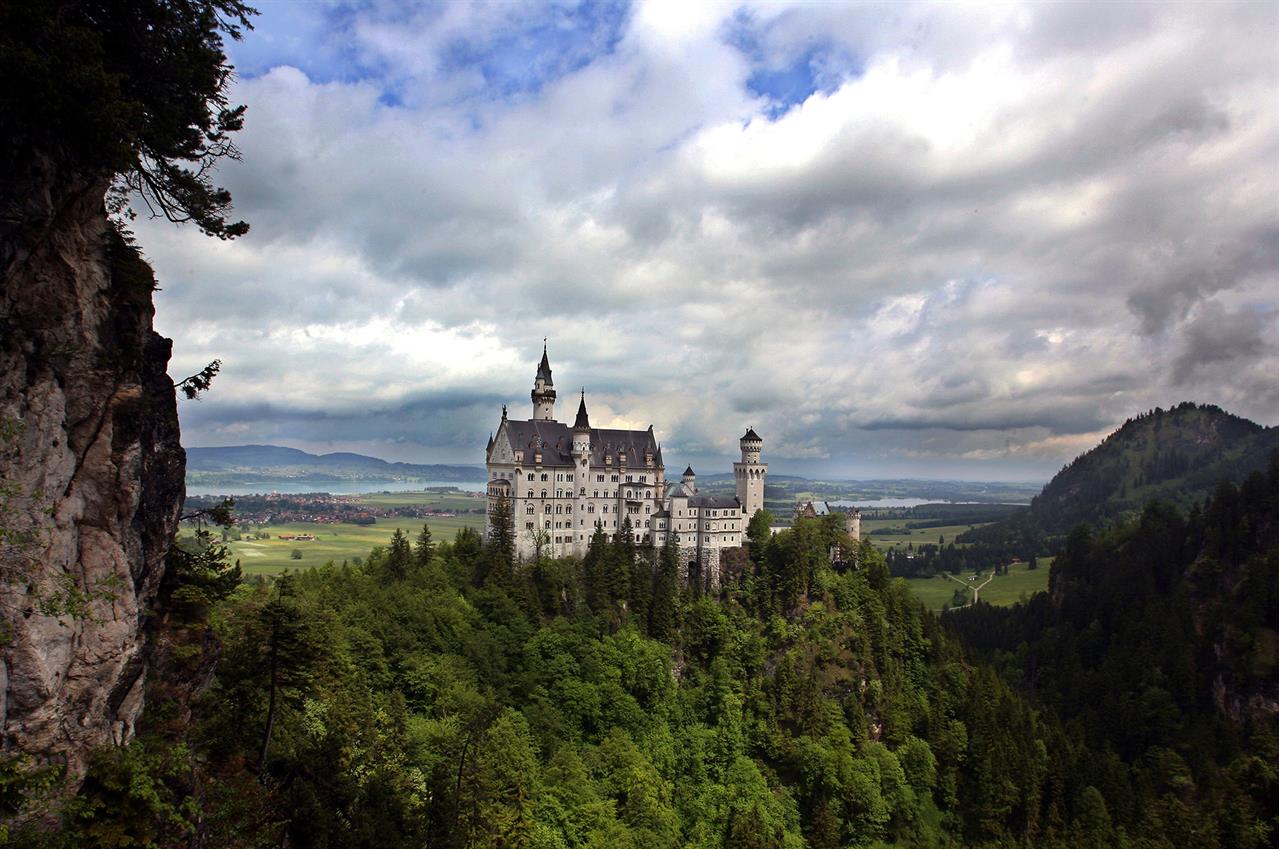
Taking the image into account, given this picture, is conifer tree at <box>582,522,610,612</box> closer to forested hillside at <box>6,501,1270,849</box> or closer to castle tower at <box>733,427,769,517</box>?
forested hillside at <box>6,501,1270,849</box>

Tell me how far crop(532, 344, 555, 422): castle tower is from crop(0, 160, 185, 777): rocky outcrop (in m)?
70.1

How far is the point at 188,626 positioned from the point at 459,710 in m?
32.1

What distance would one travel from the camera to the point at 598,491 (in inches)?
3723

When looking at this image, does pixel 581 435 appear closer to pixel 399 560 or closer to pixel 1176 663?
pixel 399 560

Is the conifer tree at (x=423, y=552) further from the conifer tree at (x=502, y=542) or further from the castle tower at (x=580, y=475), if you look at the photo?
the castle tower at (x=580, y=475)

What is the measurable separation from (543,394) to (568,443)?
8.42 metres

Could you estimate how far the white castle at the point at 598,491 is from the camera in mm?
88625

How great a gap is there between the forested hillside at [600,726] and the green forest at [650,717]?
0.22 m

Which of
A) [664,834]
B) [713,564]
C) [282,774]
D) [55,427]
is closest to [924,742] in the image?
[713,564]

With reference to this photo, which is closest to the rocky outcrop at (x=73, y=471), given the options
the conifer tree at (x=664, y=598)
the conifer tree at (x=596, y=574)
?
the conifer tree at (x=596, y=574)

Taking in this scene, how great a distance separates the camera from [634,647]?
7825 cm

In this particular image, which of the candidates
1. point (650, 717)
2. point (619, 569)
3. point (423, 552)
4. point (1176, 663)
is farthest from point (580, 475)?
point (1176, 663)

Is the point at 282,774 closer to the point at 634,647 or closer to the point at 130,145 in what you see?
the point at 130,145

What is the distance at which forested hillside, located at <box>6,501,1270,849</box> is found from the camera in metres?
29.7
